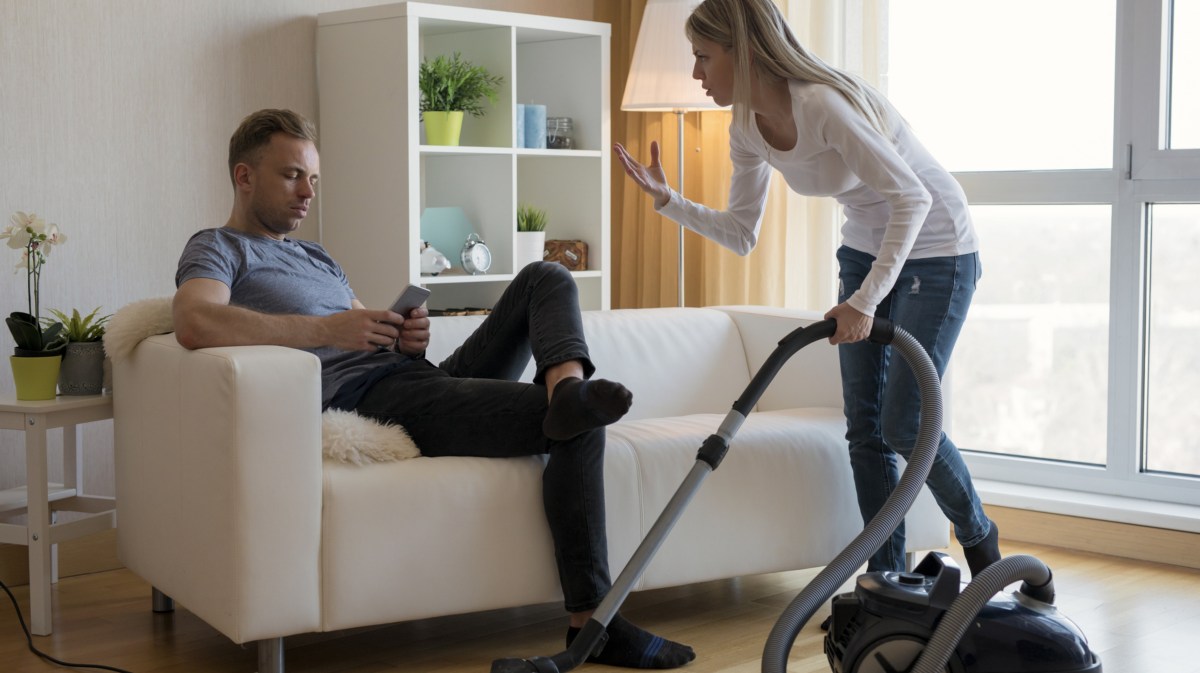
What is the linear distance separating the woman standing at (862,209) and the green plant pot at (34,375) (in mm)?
1249

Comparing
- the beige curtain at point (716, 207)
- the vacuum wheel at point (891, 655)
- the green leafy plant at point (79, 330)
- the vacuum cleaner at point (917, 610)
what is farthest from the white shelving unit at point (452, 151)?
the vacuum wheel at point (891, 655)

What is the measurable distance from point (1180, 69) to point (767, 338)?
1304 millimetres

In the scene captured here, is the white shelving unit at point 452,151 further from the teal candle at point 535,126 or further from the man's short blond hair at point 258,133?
the man's short blond hair at point 258,133

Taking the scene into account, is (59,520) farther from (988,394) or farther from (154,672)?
(988,394)

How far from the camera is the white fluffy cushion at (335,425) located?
2.29m

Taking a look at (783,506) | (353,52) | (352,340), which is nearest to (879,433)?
(783,506)

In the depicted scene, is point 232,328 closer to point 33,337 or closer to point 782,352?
point 33,337

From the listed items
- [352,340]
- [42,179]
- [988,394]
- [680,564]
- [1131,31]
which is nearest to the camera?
[352,340]

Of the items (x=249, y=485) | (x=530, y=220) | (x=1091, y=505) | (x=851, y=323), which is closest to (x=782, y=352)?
(x=851, y=323)

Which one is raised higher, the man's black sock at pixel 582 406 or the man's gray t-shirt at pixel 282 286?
the man's gray t-shirt at pixel 282 286

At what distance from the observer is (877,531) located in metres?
1.93

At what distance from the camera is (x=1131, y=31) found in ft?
11.3

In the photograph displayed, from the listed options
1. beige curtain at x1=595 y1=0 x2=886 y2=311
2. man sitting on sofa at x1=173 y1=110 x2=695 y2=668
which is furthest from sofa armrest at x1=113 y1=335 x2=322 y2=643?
beige curtain at x1=595 y1=0 x2=886 y2=311

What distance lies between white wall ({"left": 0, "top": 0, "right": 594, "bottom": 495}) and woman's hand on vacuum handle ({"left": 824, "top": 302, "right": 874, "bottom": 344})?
1.79 m
